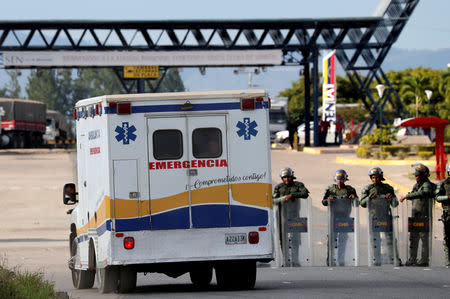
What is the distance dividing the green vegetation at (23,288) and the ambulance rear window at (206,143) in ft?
8.38

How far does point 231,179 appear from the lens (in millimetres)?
13938

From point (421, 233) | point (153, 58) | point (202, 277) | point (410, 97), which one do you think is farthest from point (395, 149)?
point (410, 97)

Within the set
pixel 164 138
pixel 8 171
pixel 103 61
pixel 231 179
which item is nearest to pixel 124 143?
pixel 164 138

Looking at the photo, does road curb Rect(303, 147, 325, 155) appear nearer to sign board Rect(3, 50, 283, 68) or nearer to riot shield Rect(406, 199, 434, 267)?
sign board Rect(3, 50, 283, 68)

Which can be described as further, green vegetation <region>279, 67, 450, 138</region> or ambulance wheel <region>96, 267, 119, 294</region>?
green vegetation <region>279, 67, 450, 138</region>

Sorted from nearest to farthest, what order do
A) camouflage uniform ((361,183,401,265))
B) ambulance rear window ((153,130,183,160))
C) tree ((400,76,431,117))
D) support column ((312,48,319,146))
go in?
ambulance rear window ((153,130,183,160)), camouflage uniform ((361,183,401,265)), support column ((312,48,319,146)), tree ((400,76,431,117))

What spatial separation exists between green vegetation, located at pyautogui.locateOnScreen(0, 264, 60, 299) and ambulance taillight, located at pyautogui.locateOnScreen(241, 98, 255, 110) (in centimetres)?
329

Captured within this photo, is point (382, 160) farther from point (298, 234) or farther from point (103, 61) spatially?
point (298, 234)

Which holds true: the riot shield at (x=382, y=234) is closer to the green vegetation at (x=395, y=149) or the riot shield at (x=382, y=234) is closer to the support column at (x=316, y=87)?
the green vegetation at (x=395, y=149)

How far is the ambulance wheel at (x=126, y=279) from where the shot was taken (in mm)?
14242

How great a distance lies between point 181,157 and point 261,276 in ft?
14.5

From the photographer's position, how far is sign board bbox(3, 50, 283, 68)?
65.8m

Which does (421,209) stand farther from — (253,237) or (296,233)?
(253,237)

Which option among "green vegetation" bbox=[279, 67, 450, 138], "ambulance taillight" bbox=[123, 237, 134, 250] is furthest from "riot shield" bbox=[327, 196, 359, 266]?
"green vegetation" bbox=[279, 67, 450, 138]
